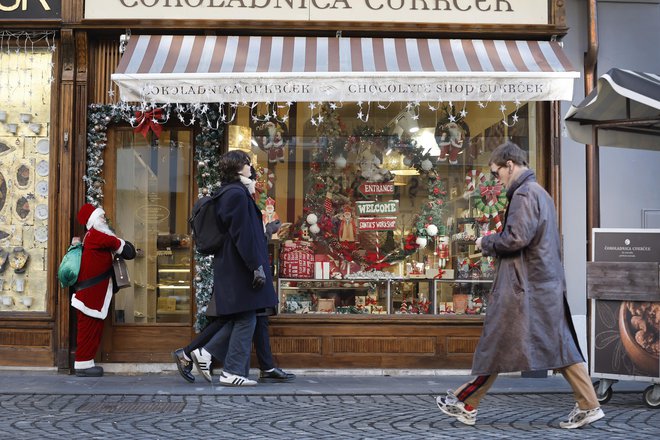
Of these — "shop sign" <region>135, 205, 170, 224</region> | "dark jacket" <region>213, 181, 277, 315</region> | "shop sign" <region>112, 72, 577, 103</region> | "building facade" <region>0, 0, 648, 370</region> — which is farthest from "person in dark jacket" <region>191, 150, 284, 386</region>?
"shop sign" <region>135, 205, 170, 224</region>

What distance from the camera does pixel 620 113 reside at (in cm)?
823

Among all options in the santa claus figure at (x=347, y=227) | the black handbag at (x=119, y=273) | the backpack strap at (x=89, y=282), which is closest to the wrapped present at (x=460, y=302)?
the santa claus figure at (x=347, y=227)

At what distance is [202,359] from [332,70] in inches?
112

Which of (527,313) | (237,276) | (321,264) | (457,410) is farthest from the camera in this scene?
(321,264)

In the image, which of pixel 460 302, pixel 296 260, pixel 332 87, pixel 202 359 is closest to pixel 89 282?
pixel 202 359

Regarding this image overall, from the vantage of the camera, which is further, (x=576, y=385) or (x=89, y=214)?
(x=89, y=214)

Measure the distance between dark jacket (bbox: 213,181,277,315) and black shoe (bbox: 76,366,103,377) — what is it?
5.14 ft

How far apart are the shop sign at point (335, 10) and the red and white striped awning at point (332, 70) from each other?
0.75 ft

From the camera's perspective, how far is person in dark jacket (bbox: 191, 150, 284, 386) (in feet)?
25.7

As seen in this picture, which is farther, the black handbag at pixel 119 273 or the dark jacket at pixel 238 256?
the black handbag at pixel 119 273

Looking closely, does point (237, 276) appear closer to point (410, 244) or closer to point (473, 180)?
point (410, 244)

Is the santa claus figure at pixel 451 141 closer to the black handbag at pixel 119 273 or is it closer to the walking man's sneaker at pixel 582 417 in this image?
the black handbag at pixel 119 273

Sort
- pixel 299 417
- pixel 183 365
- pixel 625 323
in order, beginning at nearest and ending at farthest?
1. pixel 299 417
2. pixel 625 323
3. pixel 183 365

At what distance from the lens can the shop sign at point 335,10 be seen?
30.1ft
